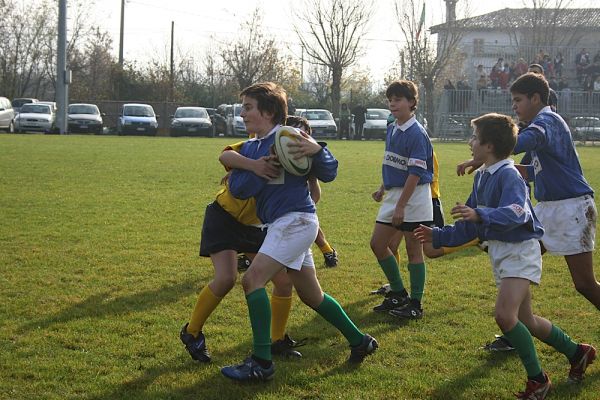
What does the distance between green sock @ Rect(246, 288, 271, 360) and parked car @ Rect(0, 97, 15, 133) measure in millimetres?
34325

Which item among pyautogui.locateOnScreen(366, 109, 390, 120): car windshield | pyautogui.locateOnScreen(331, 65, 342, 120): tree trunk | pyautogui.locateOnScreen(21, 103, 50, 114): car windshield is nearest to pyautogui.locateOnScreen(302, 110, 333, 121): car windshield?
pyautogui.locateOnScreen(366, 109, 390, 120): car windshield

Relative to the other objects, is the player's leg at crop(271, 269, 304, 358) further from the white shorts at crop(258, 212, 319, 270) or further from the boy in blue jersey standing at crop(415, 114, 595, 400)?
the boy in blue jersey standing at crop(415, 114, 595, 400)

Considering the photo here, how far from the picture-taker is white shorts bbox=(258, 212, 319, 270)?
15.6ft

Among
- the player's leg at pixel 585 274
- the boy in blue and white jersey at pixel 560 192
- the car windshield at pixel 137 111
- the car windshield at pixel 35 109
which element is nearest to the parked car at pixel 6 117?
the car windshield at pixel 35 109

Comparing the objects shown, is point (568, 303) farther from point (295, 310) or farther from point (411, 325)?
point (295, 310)

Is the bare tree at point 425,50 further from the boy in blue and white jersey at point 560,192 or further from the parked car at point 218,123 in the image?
the boy in blue and white jersey at point 560,192

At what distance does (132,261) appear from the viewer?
8.39 metres

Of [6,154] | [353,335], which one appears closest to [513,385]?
[353,335]

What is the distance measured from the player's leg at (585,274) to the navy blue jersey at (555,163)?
40cm

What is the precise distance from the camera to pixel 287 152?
4633mm

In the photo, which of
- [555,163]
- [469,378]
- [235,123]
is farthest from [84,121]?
[469,378]

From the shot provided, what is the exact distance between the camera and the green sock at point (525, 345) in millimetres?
4551

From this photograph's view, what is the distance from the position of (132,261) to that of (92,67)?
170ft

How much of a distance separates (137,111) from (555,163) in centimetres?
3531
